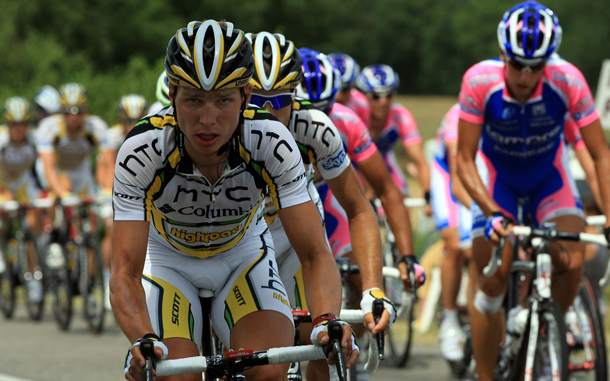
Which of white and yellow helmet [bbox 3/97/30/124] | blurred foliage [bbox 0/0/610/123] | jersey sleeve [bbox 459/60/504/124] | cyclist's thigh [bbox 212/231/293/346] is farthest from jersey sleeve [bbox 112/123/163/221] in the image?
blurred foliage [bbox 0/0/610/123]

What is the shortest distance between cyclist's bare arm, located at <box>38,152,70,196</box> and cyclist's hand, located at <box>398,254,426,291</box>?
285 inches

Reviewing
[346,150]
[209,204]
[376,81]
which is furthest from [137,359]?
[376,81]

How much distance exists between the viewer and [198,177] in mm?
4199

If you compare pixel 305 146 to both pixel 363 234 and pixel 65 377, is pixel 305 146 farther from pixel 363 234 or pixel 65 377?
pixel 65 377

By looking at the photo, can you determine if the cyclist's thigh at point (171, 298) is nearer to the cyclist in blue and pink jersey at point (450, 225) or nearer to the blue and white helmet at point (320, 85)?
the blue and white helmet at point (320, 85)

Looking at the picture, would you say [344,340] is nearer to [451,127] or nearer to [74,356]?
[451,127]

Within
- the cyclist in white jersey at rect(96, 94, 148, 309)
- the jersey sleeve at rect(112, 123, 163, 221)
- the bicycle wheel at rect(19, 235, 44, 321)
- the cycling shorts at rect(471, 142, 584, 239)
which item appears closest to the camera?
the jersey sleeve at rect(112, 123, 163, 221)

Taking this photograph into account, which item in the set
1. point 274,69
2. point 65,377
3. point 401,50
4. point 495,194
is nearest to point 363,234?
point 274,69

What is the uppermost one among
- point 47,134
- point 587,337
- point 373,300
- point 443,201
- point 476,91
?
point 47,134

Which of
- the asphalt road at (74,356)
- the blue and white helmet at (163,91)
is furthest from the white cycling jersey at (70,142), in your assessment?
the blue and white helmet at (163,91)

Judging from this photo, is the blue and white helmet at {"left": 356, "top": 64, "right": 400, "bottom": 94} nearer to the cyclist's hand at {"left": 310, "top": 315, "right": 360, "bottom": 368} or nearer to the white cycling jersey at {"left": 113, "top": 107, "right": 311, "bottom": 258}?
the white cycling jersey at {"left": 113, "top": 107, "right": 311, "bottom": 258}

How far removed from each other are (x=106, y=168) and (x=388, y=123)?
3.95m

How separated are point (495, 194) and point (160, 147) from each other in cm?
342

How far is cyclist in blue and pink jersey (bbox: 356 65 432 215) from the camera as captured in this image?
417 inches
